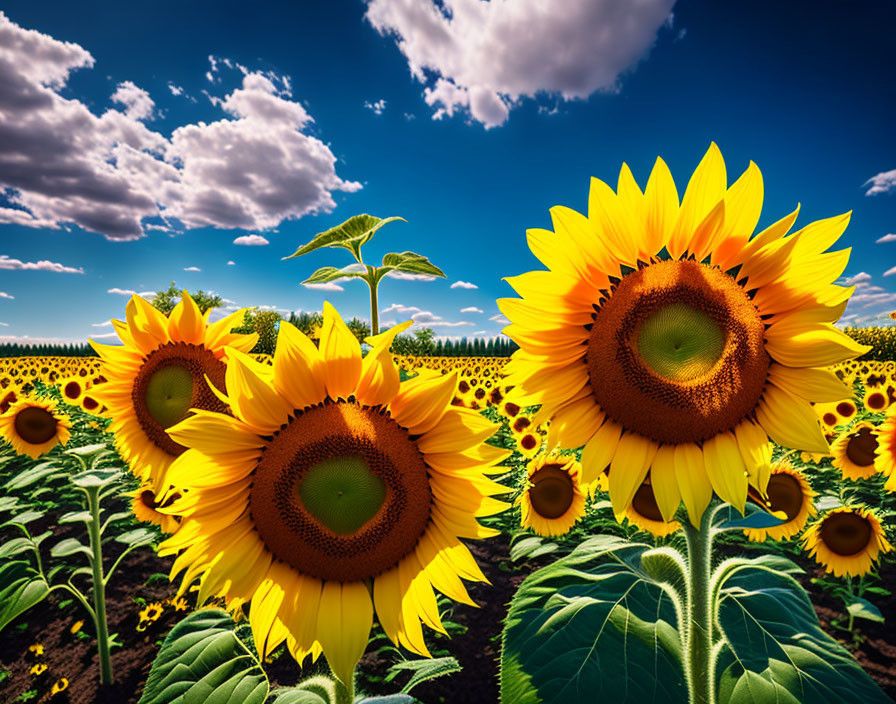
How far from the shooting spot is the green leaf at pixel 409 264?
64.7 inches

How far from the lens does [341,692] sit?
1.68 m

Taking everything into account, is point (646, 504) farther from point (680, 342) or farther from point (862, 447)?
point (862, 447)

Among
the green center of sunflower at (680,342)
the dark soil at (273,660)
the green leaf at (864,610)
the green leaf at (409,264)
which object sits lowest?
the dark soil at (273,660)

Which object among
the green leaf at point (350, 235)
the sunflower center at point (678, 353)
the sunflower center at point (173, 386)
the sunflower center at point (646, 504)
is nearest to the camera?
the sunflower center at point (678, 353)

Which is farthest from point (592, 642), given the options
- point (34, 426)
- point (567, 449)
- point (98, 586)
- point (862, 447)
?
point (34, 426)

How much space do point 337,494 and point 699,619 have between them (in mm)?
1406

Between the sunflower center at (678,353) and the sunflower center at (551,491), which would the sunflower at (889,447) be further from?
the sunflower center at (678,353)

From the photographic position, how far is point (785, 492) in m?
4.63

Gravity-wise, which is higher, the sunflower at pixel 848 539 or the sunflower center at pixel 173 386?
the sunflower center at pixel 173 386

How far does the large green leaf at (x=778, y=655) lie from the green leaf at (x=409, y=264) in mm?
1701

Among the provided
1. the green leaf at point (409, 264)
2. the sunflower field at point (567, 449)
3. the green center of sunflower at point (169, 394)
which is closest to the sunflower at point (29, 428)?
the green center of sunflower at point (169, 394)

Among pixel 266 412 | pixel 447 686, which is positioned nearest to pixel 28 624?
pixel 447 686

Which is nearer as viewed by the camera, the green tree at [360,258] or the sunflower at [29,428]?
the green tree at [360,258]

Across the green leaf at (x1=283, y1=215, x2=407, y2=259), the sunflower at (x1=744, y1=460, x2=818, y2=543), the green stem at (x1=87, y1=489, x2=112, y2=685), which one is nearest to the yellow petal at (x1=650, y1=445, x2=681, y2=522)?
the green leaf at (x1=283, y1=215, x2=407, y2=259)
